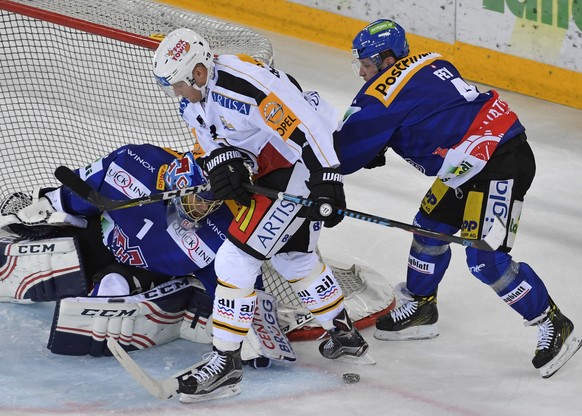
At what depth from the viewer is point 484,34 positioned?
21.9 feet

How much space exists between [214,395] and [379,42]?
122 cm

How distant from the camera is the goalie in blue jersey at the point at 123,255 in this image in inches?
151

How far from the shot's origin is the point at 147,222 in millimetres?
4094

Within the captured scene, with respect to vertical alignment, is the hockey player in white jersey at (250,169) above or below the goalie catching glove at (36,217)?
above

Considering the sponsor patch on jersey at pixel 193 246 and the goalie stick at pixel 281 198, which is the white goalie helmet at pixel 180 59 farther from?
the sponsor patch on jersey at pixel 193 246

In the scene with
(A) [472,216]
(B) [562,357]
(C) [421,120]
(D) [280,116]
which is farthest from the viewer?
(B) [562,357]

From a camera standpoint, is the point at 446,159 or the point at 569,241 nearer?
the point at 446,159

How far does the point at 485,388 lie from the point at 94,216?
4.99 feet

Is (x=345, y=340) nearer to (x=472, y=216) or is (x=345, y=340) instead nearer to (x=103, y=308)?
(x=472, y=216)

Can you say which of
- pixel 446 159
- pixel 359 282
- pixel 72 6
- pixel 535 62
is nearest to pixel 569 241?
pixel 359 282

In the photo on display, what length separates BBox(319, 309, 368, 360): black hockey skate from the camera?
12.7ft

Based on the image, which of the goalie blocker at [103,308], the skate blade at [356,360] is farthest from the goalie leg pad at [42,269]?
the skate blade at [356,360]

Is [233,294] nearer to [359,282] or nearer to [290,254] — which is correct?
[290,254]

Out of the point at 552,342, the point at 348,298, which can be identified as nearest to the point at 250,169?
the point at 348,298
